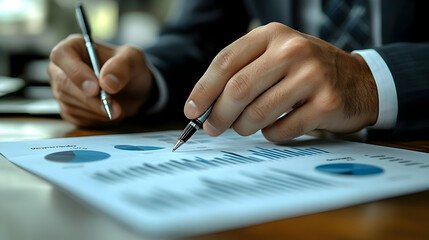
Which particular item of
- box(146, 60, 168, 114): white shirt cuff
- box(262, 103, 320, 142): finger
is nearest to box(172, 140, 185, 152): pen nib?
box(262, 103, 320, 142): finger

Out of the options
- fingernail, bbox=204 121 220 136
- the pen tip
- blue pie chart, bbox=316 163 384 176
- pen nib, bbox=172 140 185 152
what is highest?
the pen tip

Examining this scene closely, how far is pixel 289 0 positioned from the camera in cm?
99

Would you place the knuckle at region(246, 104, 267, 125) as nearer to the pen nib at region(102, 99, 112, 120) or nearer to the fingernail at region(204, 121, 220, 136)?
the fingernail at region(204, 121, 220, 136)

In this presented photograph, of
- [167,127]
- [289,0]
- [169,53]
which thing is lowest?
[167,127]

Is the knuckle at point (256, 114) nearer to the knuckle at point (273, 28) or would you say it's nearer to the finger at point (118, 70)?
the knuckle at point (273, 28)

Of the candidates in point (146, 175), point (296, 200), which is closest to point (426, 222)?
point (296, 200)

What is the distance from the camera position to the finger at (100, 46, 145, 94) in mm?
610

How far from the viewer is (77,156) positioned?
0.40 metres

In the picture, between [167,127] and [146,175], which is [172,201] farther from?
[167,127]

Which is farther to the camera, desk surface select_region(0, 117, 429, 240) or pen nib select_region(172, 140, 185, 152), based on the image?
pen nib select_region(172, 140, 185, 152)

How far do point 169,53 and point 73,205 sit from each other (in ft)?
2.34

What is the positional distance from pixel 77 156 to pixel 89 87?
25 cm

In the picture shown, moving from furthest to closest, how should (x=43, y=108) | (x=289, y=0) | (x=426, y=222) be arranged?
(x=289, y=0), (x=43, y=108), (x=426, y=222)

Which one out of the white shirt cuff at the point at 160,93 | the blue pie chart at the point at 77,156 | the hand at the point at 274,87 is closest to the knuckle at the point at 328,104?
the hand at the point at 274,87
